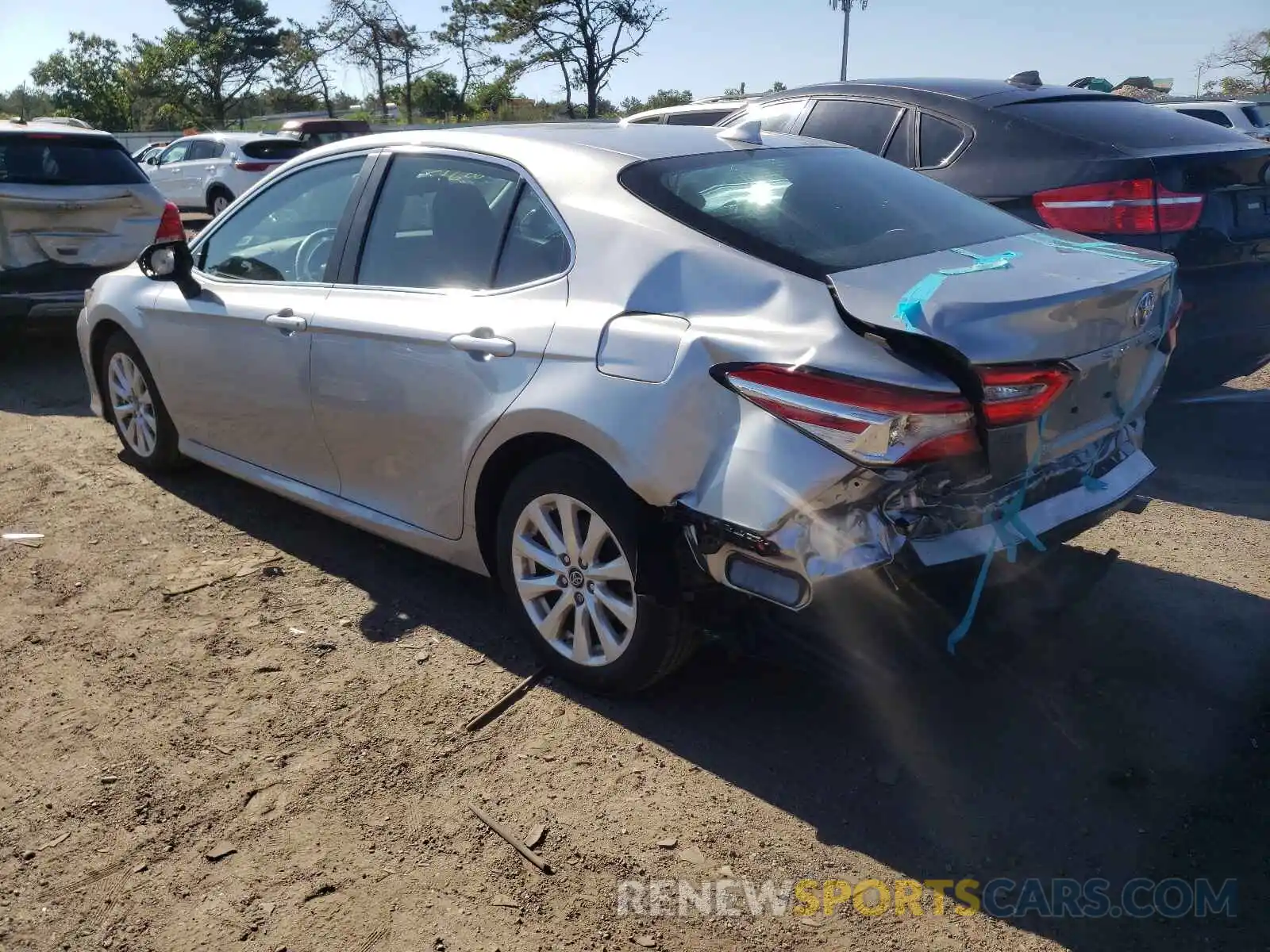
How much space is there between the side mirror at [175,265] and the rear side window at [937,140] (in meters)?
3.65

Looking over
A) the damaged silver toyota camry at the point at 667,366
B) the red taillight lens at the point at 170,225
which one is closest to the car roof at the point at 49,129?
the red taillight lens at the point at 170,225

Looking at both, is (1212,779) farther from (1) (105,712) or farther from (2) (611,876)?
(1) (105,712)

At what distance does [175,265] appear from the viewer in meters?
4.68

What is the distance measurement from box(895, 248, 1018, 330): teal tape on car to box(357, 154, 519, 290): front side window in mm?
1377

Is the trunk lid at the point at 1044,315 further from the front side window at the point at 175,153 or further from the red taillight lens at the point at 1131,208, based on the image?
the front side window at the point at 175,153

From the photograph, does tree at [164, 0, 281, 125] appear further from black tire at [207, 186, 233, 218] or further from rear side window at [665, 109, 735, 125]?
rear side window at [665, 109, 735, 125]

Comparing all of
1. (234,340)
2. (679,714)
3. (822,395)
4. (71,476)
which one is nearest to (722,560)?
(822,395)

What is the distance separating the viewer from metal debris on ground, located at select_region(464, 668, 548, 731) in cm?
319

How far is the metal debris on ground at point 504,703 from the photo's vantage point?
3.19 meters

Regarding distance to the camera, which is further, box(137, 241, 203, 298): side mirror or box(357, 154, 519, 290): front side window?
box(137, 241, 203, 298): side mirror

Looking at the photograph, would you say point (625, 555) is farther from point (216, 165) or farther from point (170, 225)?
point (216, 165)

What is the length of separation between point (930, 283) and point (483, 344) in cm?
133

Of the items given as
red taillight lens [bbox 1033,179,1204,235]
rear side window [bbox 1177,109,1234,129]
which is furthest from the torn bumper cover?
rear side window [bbox 1177,109,1234,129]

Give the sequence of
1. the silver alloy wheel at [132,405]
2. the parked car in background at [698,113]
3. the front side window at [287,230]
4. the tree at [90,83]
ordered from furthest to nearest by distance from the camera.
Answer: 1. the tree at [90,83]
2. the parked car in background at [698,113]
3. the silver alloy wheel at [132,405]
4. the front side window at [287,230]
